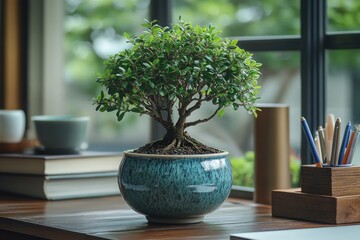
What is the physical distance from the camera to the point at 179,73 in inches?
58.5

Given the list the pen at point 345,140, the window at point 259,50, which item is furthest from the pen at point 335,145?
the window at point 259,50

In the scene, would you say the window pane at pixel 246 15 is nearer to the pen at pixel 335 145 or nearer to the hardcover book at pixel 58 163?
the hardcover book at pixel 58 163

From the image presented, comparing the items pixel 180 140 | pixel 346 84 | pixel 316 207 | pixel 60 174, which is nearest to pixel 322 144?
pixel 316 207

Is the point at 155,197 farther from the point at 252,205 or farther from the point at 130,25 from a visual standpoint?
the point at 130,25

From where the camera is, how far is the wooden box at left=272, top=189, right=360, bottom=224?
59.1 inches

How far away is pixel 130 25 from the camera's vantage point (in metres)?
4.43

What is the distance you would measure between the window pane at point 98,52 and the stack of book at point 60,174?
2030 mm

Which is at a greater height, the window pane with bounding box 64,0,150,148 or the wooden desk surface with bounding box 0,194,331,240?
the window pane with bounding box 64,0,150,148

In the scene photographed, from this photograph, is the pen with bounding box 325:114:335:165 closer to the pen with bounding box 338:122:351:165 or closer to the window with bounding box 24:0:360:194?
the pen with bounding box 338:122:351:165

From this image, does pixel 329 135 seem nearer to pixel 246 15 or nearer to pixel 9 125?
pixel 9 125

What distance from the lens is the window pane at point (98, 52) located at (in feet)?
13.8

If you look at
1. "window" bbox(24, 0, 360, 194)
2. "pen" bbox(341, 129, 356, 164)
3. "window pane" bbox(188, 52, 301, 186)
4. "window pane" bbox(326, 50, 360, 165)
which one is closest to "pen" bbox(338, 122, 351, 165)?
"pen" bbox(341, 129, 356, 164)

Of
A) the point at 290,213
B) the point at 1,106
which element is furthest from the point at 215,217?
the point at 1,106

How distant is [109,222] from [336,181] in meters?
0.45
